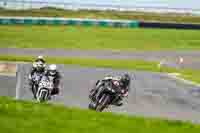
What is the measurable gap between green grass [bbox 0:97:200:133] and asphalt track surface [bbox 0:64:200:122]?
5.58m

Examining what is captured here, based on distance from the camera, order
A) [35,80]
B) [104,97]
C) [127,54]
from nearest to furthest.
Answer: [104,97], [35,80], [127,54]

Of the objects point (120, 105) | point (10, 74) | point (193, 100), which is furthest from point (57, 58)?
point (120, 105)

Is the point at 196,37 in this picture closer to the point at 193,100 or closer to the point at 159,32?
the point at 159,32

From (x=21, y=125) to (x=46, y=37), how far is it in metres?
49.8

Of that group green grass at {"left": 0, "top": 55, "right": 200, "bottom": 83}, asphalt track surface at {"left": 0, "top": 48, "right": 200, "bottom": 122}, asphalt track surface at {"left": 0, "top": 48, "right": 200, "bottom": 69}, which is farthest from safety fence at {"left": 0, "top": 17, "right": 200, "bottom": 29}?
asphalt track surface at {"left": 0, "top": 48, "right": 200, "bottom": 122}

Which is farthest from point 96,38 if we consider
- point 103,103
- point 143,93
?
point 103,103

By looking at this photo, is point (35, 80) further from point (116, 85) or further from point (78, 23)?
point (78, 23)

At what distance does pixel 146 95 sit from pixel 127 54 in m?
25.7

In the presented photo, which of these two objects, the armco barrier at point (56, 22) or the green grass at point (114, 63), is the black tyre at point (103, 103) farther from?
the armco barrier at point (56, 22)

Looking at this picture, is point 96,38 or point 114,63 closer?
point 114,63

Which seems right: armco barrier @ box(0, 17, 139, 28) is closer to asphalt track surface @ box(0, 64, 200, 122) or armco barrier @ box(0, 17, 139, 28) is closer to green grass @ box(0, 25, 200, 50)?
green grass @ box(0, 25, 200, 50)

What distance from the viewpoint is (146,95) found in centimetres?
2158

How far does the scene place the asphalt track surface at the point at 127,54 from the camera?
42.7 meters

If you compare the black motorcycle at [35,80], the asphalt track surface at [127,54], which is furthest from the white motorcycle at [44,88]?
the asphalt track surface at [127,54]
